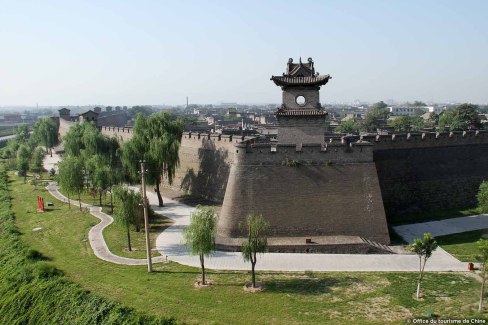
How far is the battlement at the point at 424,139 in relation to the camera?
66.7ft

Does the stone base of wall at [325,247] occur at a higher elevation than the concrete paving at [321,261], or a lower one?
higher

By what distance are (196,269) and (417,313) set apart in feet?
23.1

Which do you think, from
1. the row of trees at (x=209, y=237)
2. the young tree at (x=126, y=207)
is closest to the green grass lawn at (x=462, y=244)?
the row of trees at (x=209, y=237)

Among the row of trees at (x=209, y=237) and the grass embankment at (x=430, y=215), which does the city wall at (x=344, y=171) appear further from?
the row of trees at (x=209, y=237)

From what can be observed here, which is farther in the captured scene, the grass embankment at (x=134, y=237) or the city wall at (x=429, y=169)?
the city wall at (x=429, y=169)

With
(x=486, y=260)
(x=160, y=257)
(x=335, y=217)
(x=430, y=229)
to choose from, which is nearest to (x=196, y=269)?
(x=160, y=257)

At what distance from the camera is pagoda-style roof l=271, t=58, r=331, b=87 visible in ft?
59.7

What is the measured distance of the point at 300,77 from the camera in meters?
18.5

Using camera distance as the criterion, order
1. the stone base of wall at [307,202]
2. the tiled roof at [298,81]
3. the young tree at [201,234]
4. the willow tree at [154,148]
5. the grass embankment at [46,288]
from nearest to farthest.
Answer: the grass embankment at [46,288] < the young tree at [201,234] < the stone base of wall at [307,202] < the tiled roof at [298,81] < the willow tree at [154,148]

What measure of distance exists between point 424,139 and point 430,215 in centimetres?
397

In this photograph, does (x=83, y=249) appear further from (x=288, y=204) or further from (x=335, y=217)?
(x=335, y=217)

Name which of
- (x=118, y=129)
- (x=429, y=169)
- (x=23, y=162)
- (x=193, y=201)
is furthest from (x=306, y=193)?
(x=23, y=162)

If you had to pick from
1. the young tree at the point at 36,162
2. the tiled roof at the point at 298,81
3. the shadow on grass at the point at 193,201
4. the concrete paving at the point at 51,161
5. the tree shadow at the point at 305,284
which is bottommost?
the tree shadow at the point at 305,284

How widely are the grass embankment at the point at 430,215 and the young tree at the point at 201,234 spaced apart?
1048cm
